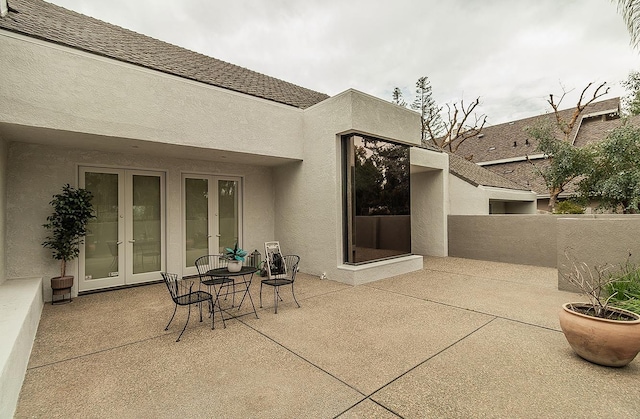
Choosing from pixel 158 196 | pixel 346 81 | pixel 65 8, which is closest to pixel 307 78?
pixel 346 81

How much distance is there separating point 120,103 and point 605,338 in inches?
308

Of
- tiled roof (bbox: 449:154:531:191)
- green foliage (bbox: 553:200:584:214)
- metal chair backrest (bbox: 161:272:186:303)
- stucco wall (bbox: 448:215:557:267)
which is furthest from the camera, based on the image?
green foliage (bbox: 553:200:584:214)

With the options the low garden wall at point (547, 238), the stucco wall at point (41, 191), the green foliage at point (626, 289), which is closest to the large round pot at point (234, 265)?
the stucco wall at point (41, 191)

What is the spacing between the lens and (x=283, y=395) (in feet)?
8.34

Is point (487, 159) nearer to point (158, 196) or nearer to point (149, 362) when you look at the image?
point (158, 196)

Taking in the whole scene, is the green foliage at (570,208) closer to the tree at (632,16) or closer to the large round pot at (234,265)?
the tree at (632,16)

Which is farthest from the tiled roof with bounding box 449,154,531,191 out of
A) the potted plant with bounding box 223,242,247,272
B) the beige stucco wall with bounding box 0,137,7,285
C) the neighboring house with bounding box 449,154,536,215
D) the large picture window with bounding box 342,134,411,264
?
the beige stucco wall with bounding box 0,137,7,285

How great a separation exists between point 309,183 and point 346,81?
13.9 m

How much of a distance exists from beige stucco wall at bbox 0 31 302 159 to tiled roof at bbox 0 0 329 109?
0.94ft

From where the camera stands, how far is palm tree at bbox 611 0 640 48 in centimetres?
516

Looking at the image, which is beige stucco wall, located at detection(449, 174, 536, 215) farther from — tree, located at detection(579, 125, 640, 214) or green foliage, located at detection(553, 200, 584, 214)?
green foliage, located at detection(553, 200, 584, 214)

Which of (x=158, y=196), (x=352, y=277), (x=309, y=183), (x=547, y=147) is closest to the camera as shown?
(x=352, y=277)

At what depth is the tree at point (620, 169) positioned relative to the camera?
30.1 feet

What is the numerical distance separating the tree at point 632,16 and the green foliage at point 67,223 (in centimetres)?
1113
